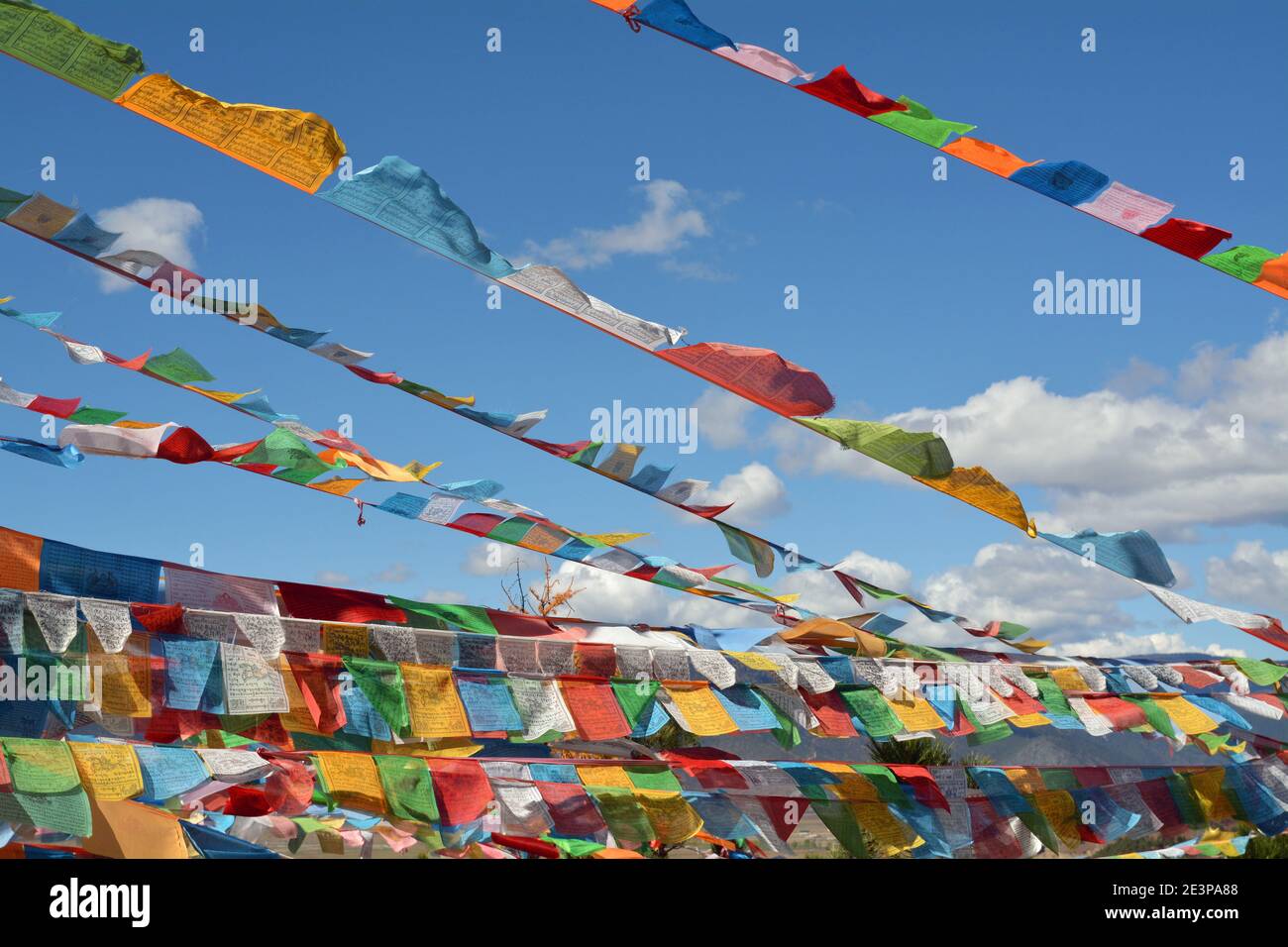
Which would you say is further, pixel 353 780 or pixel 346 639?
pixel 346 639

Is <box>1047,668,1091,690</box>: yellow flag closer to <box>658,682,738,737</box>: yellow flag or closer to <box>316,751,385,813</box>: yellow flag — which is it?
<box>658,682,738,737</box>: yellow flag

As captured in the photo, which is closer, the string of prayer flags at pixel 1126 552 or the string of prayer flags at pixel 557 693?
the string of prayer flags at pixel 557 693

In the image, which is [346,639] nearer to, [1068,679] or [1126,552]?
[1126,552]

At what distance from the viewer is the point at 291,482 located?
6.69 metres

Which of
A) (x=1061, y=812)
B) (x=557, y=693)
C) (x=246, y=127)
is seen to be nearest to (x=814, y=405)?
(x=246, y=127)

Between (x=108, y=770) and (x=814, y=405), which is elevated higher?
(x=814, y=405)

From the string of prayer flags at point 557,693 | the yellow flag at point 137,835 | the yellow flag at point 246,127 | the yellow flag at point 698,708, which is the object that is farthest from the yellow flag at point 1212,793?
the yellow flag at point 246,127

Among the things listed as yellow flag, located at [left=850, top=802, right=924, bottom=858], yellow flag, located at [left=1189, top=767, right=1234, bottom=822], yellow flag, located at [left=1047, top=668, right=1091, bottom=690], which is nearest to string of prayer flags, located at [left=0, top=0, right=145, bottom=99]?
yellow flag, located at [left=850, top=802, right=924, bottom=858]

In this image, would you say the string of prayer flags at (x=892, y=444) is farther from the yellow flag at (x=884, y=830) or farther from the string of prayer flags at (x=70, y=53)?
the yellow flag at (x=884, y=830)

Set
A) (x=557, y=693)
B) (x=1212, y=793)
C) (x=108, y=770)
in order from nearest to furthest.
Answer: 1. (x=108, y=770)
2. (x=557, y=693)
3. (x=1212, y=793)

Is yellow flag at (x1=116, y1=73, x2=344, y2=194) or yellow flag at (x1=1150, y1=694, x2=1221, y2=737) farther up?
yellow flag at (x1=116, y1=73, x2=344, y2=194)

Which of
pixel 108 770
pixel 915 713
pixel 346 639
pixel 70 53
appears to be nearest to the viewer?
pixel 70 53
